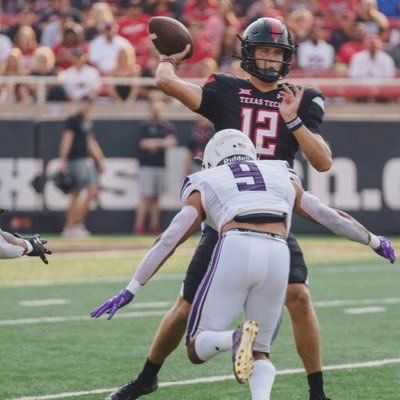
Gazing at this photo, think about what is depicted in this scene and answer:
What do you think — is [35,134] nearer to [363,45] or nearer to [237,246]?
[363,45]

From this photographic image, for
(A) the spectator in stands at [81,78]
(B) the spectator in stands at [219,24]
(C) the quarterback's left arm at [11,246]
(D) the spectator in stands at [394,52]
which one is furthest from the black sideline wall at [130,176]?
(C) the quarterback's left arm at [11,246]

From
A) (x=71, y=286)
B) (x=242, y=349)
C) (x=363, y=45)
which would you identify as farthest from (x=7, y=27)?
(x=242, y=349)

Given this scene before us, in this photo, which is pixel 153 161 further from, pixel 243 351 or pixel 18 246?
pixel 243 351

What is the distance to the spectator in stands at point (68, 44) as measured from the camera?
52.2 feet

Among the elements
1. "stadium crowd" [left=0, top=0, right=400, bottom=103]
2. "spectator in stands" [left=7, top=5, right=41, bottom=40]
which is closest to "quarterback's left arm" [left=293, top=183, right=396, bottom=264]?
"stadium crowd" [left=0, top=0, right=400, bottom=103]

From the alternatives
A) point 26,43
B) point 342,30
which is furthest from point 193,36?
point 26,43

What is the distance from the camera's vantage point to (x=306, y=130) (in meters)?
5.51

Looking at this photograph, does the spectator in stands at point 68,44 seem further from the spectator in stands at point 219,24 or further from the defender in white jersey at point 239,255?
the defender in white jersey at point 239,255

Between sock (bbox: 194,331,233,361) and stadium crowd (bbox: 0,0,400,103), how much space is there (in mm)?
10533

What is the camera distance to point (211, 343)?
4.82 metres

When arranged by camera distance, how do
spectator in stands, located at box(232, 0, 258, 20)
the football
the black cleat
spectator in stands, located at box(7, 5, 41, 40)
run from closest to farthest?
the black cleat < the football < spectator in stands, located at box(7, 5, 41, 40) < spectator in stands, located at box(232, 0, 258, 20)

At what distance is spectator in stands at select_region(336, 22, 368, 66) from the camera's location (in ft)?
52.9

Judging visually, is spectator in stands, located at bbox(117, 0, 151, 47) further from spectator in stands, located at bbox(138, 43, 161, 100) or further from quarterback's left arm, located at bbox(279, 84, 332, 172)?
quarterback's left arm, located at bbox(279, 84, 332, 172)

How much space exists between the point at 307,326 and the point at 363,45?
36.3 feet
